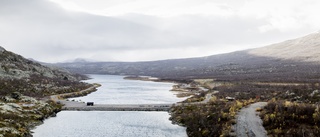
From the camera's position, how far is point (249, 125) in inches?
1570

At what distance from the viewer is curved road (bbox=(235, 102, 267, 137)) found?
36.2m

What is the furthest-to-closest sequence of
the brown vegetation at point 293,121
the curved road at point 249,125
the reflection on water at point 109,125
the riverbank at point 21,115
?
the reflection on water at point 109,125 → the riverbank at point 21,115 → the curved road at point 249,125 → the brown vegetation at point 293,121

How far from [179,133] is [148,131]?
5.40 m

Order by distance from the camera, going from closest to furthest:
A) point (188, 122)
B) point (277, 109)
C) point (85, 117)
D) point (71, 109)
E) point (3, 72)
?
1. point (277, 109)
2. point (188, 122)
3. point (85, 117)
4. point (71, 109)
5. point (3, 72)

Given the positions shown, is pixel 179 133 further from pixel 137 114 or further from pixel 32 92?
pixel 32 92

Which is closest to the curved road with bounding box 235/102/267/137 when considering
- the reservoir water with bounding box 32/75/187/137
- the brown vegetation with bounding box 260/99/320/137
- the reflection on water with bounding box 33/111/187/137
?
the brown vegetation with bounding box 260/99/320/137

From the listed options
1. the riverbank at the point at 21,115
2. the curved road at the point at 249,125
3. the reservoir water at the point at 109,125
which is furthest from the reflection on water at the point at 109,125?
the curved road at the point at 249,125

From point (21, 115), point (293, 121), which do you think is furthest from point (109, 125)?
point (293, 121)

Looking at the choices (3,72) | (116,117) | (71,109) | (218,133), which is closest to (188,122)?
(218,133)

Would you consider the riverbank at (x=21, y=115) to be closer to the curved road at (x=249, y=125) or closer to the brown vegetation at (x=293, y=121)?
the curved road at (x=249, y=125)

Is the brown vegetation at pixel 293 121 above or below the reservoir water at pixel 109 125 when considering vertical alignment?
above

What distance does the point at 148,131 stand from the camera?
4928cm

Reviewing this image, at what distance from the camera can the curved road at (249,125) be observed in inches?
1423

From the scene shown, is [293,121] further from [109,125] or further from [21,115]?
[21,115]
